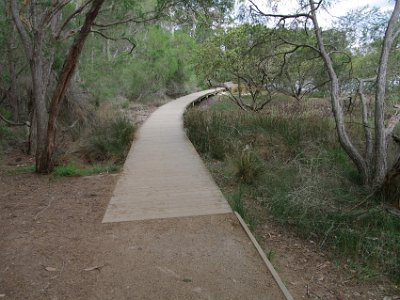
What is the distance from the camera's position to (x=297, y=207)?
537 cm

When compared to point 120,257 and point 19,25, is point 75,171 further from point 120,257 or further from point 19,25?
point 120,257

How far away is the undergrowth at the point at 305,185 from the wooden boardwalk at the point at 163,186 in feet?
1.23

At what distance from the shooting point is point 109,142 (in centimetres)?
980

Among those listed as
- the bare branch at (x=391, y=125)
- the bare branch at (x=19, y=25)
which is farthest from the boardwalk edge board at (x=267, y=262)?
the bare branch at (x=19, y=25)

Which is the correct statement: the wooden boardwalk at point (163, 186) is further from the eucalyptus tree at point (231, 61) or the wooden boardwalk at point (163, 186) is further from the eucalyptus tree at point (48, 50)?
the eucalyptus tree at point (231, 61)

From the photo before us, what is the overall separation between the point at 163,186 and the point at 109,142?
392 centimetres

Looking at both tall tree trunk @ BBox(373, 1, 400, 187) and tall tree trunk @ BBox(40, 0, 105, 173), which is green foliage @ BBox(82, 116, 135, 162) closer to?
tall tree trunk @ BBox(40, 0, 105, 173)

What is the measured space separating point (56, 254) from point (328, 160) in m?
5.76

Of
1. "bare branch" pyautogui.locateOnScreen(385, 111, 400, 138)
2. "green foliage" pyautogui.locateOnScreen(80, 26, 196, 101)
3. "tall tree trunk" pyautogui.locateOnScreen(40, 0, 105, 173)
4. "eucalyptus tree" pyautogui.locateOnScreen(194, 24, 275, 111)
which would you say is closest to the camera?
"bare branch" pyautogui.locateOnScreen(385, 111, 400, 138)

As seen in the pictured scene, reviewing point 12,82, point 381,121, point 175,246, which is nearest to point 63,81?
point 175,246

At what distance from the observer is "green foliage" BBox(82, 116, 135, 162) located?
376 inches

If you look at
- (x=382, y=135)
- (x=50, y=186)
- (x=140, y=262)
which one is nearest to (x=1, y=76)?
(x=50, y=186)

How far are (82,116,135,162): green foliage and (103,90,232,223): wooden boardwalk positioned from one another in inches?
14.3

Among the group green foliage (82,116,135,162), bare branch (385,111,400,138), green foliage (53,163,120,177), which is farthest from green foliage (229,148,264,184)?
green foliage (82,116,135,162)
